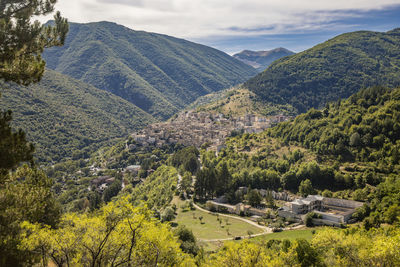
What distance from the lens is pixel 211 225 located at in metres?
46.4

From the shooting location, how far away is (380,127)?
59.7 m

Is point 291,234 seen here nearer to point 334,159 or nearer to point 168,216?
point 168,216

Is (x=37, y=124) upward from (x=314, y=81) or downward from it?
downward

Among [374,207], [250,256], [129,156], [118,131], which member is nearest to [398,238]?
[250,256]

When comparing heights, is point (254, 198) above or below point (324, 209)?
below

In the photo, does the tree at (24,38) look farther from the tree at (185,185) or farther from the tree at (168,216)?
the tree at (185,185)

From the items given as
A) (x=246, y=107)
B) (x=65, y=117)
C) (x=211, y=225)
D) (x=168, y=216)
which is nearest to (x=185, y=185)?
(x=168, y=216)

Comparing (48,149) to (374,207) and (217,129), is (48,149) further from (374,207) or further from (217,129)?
(374,207)

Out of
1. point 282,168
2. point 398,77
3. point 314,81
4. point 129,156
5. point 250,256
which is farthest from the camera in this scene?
point 314,81

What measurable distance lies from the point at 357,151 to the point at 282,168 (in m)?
16.4

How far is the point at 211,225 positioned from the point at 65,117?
114 meters

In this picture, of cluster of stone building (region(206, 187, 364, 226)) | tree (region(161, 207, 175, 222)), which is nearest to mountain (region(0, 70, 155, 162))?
tree (region(161, 207, 175, 222))

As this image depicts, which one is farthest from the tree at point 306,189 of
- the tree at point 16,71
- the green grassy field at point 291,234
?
the tree at point 16,71

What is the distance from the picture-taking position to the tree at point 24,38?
10828 mm
